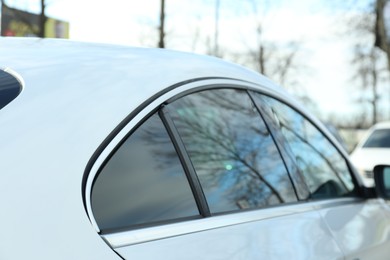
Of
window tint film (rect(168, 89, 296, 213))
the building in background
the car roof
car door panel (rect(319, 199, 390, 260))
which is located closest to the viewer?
the car roof

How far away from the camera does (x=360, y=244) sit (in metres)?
2.22

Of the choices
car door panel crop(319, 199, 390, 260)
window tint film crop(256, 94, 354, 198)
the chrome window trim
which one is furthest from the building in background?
the chrome window trim

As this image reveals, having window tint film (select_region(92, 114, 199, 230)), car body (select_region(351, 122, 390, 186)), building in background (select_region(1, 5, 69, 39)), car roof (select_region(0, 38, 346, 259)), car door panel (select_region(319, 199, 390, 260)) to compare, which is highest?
car roof (select_region(0, 38, 346, 259))

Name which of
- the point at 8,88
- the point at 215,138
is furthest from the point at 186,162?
the point at 8,88

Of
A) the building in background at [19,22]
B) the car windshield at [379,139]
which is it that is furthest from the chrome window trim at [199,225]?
the building in background at [19,22]

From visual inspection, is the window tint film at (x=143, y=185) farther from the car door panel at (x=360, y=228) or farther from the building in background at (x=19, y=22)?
the building in background at (x=19, y=22)

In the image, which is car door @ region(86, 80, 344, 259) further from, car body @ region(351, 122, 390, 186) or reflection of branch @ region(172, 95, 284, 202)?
car body @ region(351, 122, 390, 186)

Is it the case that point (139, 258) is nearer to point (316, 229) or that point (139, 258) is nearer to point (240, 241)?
point (240, 241)

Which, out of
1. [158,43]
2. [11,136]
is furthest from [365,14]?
[11,136]

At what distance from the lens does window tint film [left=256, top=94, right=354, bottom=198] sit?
94.8 inches

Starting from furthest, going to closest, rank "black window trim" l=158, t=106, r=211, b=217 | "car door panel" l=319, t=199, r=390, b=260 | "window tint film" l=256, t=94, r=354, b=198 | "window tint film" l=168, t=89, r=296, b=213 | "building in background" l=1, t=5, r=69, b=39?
1. "building in background" l=1, t=5, r=69, b=39
2. "window tint film" l=256, t=94, r=354, b=198
3. "car door panel" l=319, t=199, r=390, b=260
4. "window tint film" l=168, t=89, r=296, b=213
5. "black window trim" l=158, t=106, r=211, b=217

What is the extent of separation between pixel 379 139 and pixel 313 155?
7.70m

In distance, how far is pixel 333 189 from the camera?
2680mm

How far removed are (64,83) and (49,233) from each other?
1.56ft
